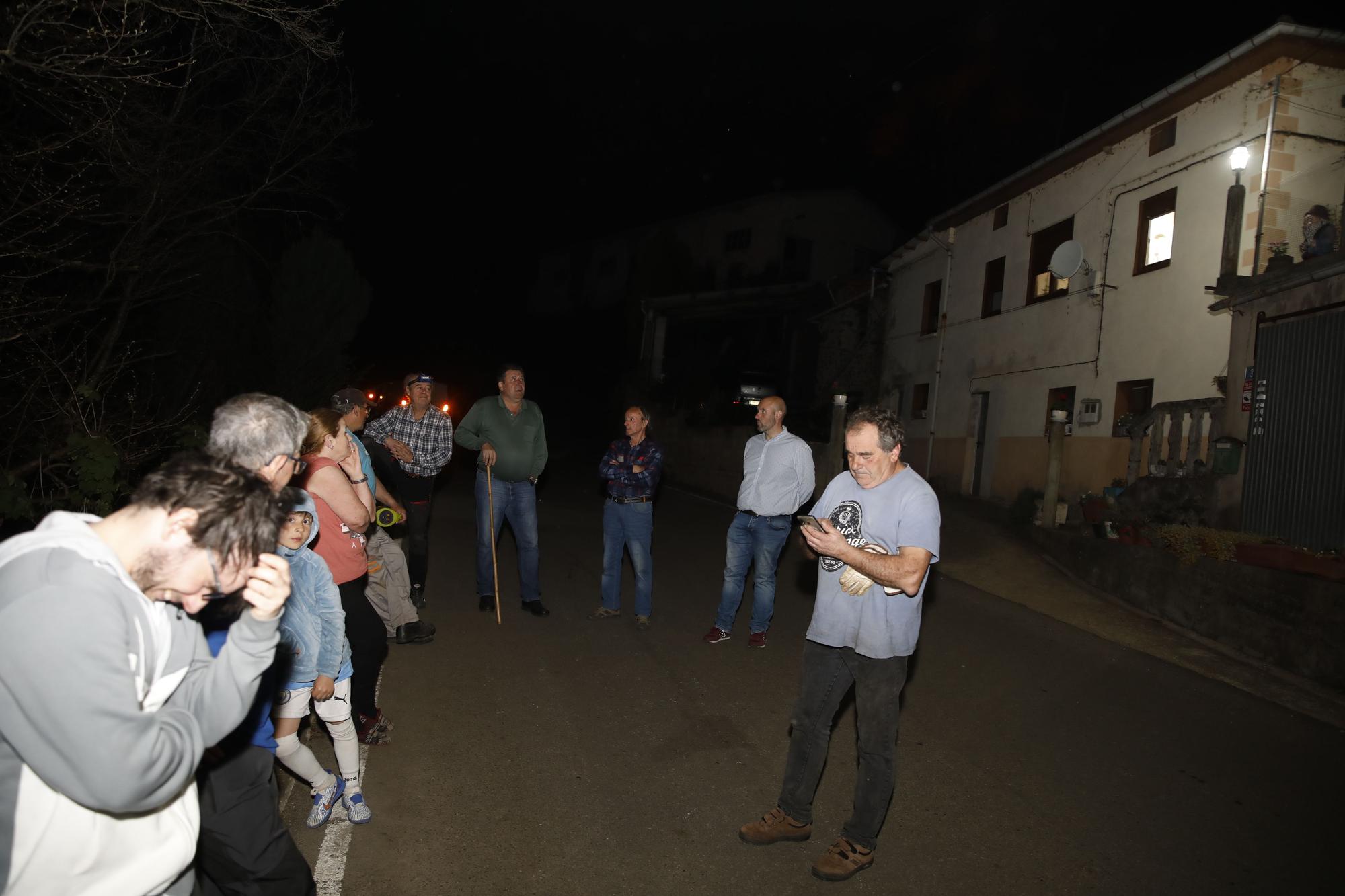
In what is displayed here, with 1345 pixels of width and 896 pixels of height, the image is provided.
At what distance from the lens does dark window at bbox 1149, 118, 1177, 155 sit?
1355cm

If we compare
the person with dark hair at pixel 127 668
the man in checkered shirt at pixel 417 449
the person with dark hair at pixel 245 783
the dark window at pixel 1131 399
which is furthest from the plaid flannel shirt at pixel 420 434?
the dark window at pixel 1131 399

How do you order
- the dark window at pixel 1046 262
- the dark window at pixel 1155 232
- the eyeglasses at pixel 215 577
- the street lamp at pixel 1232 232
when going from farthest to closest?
the dark window at pixel 1046 262 < the dark window at pixel 1155 232 < the street lamp at pixel 1232 232 < the eyeglasses at pixel 215 577

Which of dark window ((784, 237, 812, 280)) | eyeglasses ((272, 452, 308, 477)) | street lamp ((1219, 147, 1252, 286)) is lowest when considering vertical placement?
eyeglasses ((272, 452, 308, 477))

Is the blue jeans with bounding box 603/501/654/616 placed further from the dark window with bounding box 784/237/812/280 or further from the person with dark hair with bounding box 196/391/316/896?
the dark window with bounding box 784/237/812/280

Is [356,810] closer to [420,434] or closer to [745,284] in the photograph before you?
[420,434]

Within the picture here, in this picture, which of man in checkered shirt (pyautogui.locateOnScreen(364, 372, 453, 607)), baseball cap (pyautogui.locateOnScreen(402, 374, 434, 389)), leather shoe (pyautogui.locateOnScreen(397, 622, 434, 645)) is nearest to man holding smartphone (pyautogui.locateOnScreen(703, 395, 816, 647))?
leather shoe (pyautogui.locateOnScreen(397, 622, 434, 645))

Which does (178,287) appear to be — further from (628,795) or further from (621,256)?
(621,256)

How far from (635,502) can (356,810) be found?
3.85m

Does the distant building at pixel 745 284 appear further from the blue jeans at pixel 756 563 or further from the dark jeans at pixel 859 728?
the dark jeans at pixel 859 728

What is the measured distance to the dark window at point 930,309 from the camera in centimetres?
2106

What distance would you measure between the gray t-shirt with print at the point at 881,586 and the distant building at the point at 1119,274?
25.4 feet

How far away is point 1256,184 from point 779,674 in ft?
36.6

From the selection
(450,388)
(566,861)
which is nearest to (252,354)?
(566,861)

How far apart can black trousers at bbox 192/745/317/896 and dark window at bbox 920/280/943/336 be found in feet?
Result: 67.4
